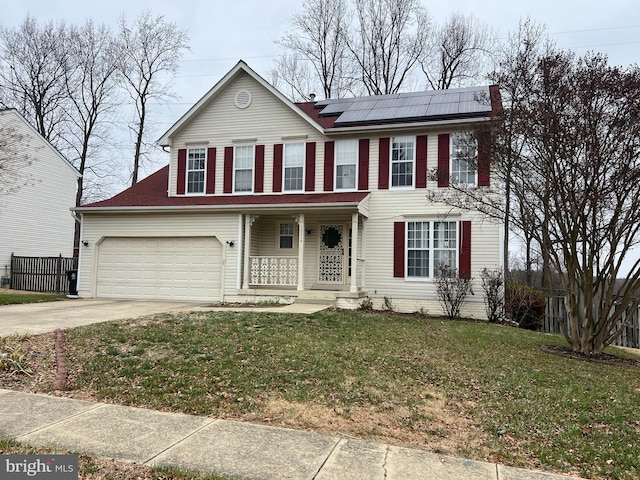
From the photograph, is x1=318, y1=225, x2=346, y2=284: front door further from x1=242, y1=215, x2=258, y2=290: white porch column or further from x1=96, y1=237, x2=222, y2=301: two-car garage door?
x1=96, y1=237, x2=222, y2=301: two-car garage door

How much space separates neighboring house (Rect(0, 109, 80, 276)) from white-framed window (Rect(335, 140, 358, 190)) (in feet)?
46.1

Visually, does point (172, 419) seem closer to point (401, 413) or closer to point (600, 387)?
point (401, 413)

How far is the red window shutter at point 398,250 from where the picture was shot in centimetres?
1441

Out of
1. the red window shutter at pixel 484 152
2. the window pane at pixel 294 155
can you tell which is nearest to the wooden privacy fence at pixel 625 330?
the red window shutter at pixel 484 152

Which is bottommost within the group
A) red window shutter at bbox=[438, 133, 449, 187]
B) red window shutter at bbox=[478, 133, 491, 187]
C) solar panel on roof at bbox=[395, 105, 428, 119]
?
red window shutter at bbox=[478, 133, 491, 187]

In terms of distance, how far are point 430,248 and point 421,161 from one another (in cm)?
270

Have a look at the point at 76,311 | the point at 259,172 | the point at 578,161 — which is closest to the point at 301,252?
the point at 259,172

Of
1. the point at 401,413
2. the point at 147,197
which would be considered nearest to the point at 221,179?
the point at 147,197

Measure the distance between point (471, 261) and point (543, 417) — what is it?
9.07 meters

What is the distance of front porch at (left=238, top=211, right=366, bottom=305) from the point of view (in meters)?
14.3

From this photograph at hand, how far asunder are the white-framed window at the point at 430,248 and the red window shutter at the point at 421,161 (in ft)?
4.12

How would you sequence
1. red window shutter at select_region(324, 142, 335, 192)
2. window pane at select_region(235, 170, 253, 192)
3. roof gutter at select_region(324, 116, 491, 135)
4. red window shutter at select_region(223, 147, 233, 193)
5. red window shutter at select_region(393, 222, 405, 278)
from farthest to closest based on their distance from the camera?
red window shutter at select_region(223, 147, 233, 193) < window pane at select_region(235, 170, 253, 192) < red window shutter at select_region(324, 142, 335, 192) < red window shutter at select_region(393, 222, 405, 278) < roof gutter at select_region(324, 116, 491, 135)

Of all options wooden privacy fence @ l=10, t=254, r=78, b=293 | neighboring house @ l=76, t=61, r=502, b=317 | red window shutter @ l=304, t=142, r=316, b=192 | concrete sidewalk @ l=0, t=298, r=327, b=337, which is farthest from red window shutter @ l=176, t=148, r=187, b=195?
wooden privacy fence @ l=10, t=254, r=78, b=293

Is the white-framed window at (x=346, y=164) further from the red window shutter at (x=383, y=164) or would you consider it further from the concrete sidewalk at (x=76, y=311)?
the concrete sidewalk at (x=76, y=311)
